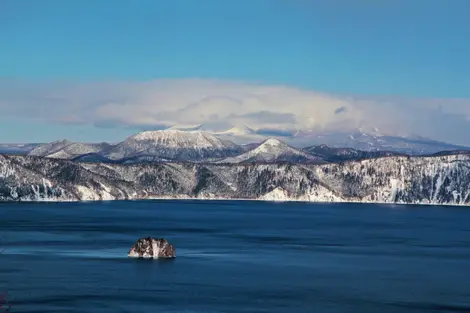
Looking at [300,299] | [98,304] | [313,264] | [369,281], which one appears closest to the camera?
[98,304]

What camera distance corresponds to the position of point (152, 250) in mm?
158000

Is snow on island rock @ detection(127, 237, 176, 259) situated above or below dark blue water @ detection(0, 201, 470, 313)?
above

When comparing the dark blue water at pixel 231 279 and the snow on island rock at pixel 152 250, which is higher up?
the snow on island rock at pixel 152 250

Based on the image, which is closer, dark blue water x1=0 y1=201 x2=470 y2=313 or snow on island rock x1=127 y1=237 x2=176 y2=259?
dark blue water x1=0 y1=201 x2=470 y2=313

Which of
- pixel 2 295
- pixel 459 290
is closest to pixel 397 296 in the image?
pixel 459 290

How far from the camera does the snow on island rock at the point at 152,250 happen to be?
15700 cm

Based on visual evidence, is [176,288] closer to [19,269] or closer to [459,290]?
[19,269]

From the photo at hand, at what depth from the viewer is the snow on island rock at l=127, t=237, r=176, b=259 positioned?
515 feet

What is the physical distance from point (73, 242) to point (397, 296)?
9382 cm

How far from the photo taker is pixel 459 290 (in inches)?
4875

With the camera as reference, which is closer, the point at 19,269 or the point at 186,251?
the point at 19,269

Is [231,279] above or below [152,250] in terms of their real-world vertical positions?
below

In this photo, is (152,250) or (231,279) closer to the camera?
(231,279)

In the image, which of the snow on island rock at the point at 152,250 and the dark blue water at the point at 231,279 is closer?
the dark blue water at the point at 231,279
